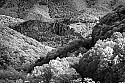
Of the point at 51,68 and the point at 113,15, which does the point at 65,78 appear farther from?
the point at 113,15

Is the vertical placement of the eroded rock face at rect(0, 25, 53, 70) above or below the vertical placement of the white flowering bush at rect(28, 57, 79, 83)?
below

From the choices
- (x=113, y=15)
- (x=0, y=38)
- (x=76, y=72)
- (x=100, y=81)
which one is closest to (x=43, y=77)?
(x=76, y=72)

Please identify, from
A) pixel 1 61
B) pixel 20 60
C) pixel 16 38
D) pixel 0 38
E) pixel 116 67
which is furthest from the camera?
pixel 16 38

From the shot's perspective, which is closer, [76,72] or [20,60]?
[76,72]

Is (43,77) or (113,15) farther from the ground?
(113,15)

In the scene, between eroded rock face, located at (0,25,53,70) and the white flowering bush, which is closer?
the white flowering bush

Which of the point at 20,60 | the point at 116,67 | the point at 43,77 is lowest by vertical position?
the point at 20,60

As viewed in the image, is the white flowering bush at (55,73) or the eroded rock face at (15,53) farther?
the eroded rock face at (15,53)

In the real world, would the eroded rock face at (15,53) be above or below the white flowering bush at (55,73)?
below

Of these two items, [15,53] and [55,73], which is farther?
[15,53]

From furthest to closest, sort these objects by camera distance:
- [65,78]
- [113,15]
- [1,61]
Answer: [1,61] → [113,15] → [65,78]

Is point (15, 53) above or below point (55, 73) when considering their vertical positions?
below

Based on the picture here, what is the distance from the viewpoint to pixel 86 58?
3275 cm

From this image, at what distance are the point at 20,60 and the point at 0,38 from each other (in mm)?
33984
